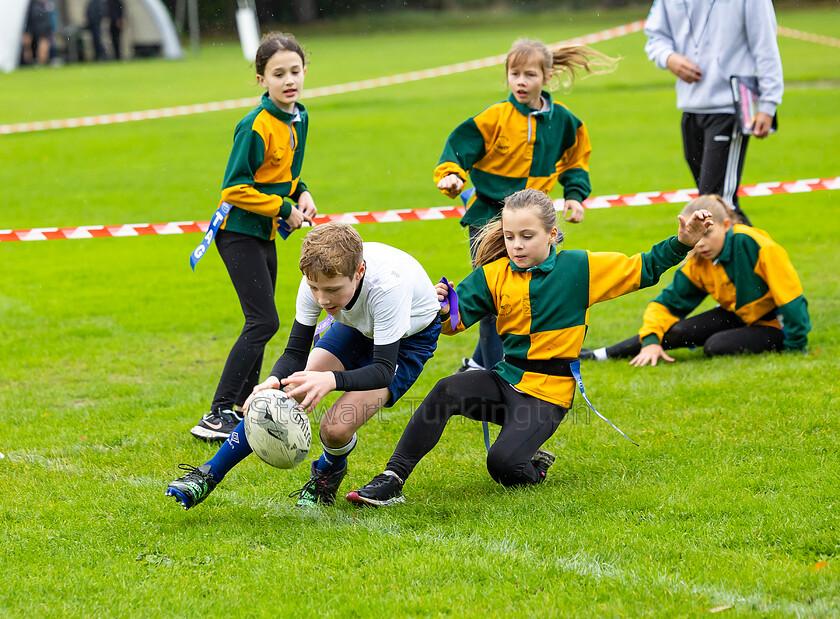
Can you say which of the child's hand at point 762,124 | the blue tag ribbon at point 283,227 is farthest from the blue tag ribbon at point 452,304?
the child's hand at point 762,124

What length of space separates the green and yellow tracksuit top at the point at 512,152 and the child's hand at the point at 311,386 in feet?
6.77

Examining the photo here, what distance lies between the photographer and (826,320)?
7.43 meters

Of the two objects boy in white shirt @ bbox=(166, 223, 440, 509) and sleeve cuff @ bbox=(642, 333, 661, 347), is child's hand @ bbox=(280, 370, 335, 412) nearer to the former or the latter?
boy in white shirt @ bbox=(166, 223, 440, 509)

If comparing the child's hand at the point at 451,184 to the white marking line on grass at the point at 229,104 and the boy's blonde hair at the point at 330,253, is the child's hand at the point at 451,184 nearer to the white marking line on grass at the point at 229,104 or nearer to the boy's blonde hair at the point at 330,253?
the boy's blonde hair at the point at 330,253

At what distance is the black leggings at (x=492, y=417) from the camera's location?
4371mm

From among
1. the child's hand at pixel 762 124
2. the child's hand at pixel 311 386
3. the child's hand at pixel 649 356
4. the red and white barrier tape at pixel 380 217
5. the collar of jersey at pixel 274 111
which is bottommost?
the child's hand at pixel 649 356

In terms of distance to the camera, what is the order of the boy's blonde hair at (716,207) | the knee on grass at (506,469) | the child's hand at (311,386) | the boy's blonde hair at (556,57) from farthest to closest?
the boy's blonde hair at (716,207), the boy's blonde hair at (556,57), the knee on grass at (506,469), the child's hand at (311,386)

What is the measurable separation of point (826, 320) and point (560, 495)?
4009 mm

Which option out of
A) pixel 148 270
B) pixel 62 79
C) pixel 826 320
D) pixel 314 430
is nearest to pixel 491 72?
pixel 62 79

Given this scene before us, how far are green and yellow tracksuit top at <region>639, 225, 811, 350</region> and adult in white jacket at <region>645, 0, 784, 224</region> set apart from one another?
429mm

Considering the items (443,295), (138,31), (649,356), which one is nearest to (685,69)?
(649,356)

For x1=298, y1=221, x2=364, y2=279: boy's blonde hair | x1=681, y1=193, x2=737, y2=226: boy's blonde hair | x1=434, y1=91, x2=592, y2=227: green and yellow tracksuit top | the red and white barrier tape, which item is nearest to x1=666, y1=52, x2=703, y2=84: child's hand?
the red and white barrier tape

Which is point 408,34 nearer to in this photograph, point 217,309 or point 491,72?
point 491,72

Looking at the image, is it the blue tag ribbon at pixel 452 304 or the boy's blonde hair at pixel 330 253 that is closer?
the boy's blonde hair at pixel 330 253
